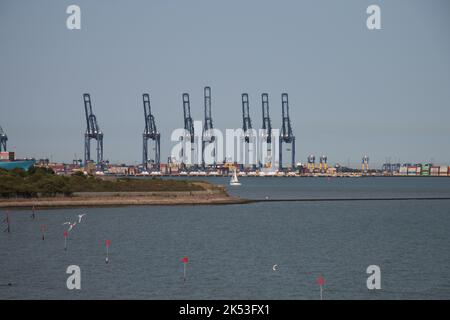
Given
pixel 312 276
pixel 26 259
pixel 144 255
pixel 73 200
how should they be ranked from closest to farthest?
pixel 312 276, pixel 26 259, pixel 144 255, pixel 73 200

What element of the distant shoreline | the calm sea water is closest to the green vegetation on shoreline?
the distant shoreline

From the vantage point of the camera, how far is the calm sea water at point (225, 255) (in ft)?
153

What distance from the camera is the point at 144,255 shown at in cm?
6281

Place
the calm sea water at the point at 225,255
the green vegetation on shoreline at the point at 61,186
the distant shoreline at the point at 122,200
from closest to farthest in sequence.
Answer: the calm sea water at the point at 225,255 → the distant shoreline at the point at 122,200 → the green vegetation on shoreline at the point at 61,186

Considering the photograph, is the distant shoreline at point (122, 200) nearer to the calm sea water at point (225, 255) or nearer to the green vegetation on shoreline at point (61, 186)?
the green vegetation on shoreline at point (61, 186)

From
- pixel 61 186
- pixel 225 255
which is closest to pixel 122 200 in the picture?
pixel 61 186

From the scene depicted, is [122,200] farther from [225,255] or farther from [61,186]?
[225,255]

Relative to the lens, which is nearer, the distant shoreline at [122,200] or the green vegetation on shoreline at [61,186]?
the distant shoreline at [122,200]

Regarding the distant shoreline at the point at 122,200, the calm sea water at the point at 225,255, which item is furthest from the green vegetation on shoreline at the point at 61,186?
the calm sea water at the point at 225,255

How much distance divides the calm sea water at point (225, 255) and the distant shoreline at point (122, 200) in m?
6.08

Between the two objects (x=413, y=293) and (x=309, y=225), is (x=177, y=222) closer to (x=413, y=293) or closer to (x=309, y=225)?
(x=309, y=225)

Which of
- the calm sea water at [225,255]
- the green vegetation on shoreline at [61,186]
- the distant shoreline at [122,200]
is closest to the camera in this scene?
the calm sea water at [225,255]
